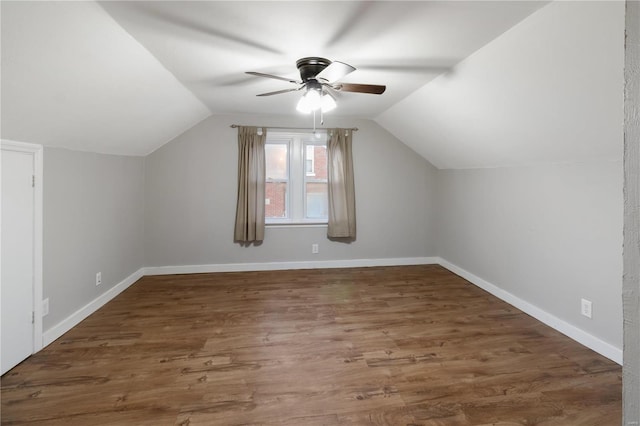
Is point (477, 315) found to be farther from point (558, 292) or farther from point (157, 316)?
point (157, 316)

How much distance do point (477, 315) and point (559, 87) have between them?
2.15 metres

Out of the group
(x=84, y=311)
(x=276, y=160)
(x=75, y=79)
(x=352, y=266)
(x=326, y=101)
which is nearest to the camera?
(x=75, y=79)

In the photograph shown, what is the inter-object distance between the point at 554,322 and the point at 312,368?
7.52ft

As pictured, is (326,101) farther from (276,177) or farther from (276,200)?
(276,200)

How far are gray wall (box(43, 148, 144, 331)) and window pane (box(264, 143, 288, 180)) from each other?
1.75 metres

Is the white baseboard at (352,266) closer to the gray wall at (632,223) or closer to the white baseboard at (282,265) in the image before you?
the white baseboard at (282,265)

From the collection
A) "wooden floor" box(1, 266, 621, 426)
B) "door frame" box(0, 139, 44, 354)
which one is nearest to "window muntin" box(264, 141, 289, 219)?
"wooden floor" box(1, 266, 621, 426)

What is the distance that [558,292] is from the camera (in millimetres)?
2865

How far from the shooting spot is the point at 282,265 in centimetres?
475

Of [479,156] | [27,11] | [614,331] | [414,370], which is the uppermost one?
[27,11]

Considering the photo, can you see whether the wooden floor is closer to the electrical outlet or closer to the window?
the electrical outlet

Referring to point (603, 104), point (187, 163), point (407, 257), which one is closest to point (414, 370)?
point (603, 104)

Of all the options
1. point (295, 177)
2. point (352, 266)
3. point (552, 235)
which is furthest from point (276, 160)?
point (552, 235)

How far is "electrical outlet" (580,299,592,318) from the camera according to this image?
2.56 metres
